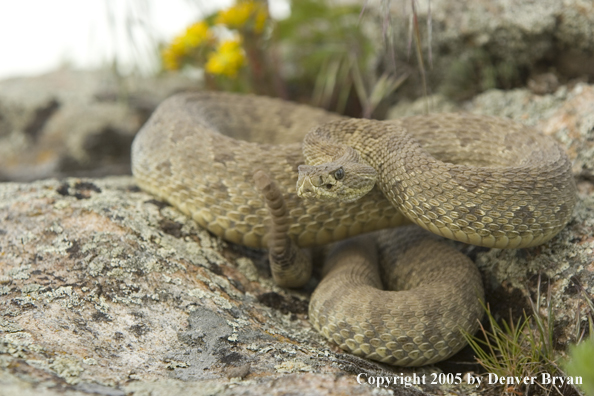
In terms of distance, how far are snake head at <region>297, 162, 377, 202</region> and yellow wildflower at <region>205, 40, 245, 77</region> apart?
10.0ft

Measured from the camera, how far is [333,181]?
376 centimetres

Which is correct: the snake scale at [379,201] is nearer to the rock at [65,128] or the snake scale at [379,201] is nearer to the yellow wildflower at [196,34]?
the yellow wildflower at [196,34]

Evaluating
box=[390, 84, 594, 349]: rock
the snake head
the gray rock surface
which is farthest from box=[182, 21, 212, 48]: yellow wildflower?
box=[390, 84, 594, 349]: rock

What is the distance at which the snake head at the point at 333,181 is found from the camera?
374 cm

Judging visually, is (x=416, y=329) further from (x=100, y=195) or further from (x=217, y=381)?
(x=100, y=195)

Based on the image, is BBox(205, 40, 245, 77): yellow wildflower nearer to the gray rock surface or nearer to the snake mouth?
the gray rock surface

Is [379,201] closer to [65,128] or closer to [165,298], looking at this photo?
[165,298]

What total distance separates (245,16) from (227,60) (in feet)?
1.93

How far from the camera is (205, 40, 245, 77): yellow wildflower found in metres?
6.44

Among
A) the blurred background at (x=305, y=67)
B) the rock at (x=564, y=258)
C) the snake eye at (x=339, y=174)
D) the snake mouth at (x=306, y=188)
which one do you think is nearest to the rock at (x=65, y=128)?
the blurred background at (x=305, y=67)

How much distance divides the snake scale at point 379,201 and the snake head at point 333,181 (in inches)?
0.4

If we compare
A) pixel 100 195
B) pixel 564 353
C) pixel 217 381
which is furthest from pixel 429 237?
pixel 100 195

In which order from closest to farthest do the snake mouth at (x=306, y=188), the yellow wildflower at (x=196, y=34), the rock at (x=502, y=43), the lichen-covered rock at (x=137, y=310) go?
the lichen-covered rock at (x=137, y=310) → the snake mouth at (x=306, y=188) → the rock at (x=502, y=43) → the yellow wildflower at (x=196, y=34)

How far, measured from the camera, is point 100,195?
15.2 feet
